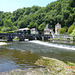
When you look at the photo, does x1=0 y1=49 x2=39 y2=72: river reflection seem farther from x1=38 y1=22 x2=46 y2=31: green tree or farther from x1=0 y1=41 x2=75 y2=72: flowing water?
x1=38 y1=22 x2=46 y2=31: green tree

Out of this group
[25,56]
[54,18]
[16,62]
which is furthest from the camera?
[54,18]

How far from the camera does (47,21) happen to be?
127 meters

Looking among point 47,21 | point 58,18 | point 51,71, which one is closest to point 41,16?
point 47,21

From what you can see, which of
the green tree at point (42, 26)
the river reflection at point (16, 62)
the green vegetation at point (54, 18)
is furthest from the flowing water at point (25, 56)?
the green tree at point (42, 26)

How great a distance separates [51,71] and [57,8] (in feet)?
408

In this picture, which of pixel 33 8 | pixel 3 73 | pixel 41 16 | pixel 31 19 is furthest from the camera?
pixel 33 8

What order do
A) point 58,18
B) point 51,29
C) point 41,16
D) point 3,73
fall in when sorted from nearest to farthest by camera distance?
point 3,73, point 58,18, point 51,29, point 41,16

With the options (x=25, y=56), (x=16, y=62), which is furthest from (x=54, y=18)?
(x=16, y=62)

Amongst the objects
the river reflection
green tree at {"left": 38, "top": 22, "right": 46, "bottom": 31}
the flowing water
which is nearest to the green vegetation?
green tree at {"left": 38, "top": 22, "right": 46, "bottom": 31}

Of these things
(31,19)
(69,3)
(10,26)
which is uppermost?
(69,3)

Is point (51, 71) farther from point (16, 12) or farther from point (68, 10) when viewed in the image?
point (16, 12)

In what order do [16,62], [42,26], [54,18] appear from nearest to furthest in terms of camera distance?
[16,62] → [54,18] → [42,26]

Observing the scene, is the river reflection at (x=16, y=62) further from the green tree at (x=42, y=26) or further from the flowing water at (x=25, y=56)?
the green tree at (x=42, y=26)

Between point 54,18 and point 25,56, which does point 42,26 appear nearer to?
point 54,18
